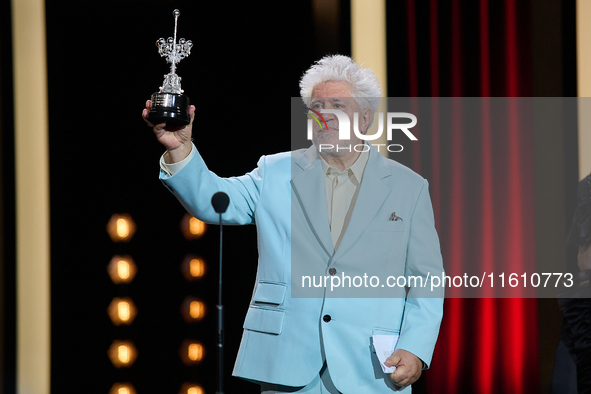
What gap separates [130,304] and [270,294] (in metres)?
1.42

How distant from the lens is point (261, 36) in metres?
3.06

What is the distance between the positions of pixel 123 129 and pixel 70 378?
1.25m

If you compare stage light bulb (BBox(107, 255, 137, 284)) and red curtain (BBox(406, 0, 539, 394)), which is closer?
red curtain (BBox(406, 0, 539, 394))

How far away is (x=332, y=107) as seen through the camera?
74.2 inches

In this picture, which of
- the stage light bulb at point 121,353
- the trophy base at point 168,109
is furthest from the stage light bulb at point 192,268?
the trophy base at point 168,109

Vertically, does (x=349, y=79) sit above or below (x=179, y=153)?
above

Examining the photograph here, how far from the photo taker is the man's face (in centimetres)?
187

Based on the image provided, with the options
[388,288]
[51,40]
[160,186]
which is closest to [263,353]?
[388,288]

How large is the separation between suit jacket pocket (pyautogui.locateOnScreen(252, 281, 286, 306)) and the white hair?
592 millimetres

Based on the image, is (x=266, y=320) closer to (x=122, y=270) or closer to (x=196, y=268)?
(x=196, y=268)

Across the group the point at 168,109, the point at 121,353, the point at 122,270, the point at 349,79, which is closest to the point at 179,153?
the point at 168,109

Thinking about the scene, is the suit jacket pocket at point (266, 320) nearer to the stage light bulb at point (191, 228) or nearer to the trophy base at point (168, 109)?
the trophy base at point (168, 109)

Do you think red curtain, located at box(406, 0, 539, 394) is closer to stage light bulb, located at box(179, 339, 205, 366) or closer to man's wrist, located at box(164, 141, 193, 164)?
stage light bulb, located at box(179, 339, 205, 366)

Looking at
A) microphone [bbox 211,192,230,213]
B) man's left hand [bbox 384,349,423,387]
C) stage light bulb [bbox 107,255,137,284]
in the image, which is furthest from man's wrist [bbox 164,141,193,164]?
stage light bulb [bbox 107,255,137,284]
